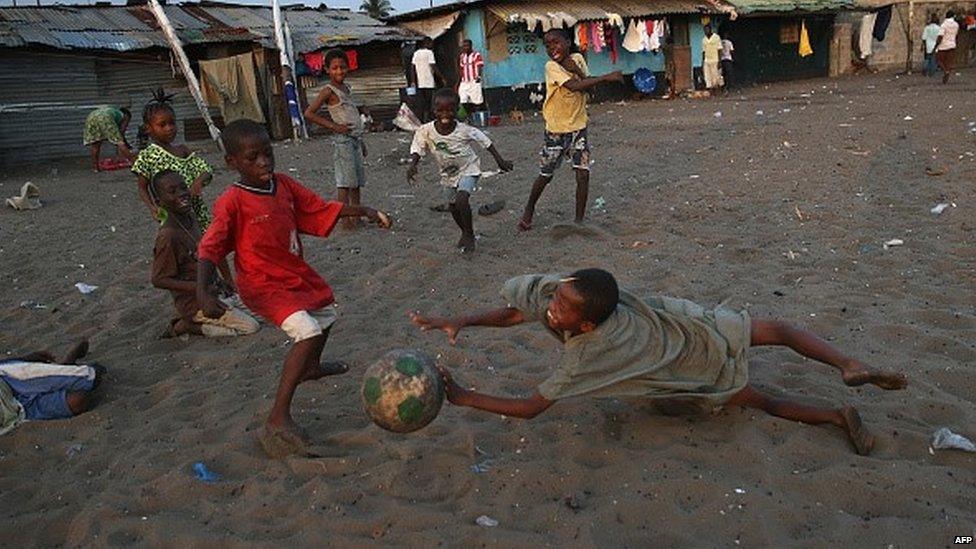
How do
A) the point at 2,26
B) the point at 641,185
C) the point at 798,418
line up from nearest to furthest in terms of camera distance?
1. the point at 798,418
2. the point at 641,185
3. the point at 2,26

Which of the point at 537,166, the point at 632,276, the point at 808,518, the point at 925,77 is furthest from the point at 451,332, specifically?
the point at 925,77

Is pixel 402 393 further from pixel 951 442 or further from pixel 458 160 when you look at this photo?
pixel 458 160

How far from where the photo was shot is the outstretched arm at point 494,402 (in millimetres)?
2758

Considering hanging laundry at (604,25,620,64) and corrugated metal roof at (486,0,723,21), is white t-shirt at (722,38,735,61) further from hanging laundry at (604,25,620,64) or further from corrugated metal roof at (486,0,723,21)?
hanging laundry at (604,25,620,64)

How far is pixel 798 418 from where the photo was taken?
296 centimetres

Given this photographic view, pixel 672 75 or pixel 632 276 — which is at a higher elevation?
pixel 672 75

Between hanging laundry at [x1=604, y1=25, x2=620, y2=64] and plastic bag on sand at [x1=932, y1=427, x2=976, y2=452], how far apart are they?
762 inches

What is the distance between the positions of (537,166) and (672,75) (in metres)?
13.9

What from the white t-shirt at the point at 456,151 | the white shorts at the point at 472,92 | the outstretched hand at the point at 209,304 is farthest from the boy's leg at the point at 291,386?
the white shorts at the point at 472,92

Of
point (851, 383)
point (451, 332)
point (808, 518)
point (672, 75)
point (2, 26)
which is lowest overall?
point (808, 518)

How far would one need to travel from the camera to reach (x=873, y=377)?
269 centimetres

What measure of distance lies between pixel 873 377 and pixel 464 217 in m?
3.74

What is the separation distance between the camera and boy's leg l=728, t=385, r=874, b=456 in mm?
2805

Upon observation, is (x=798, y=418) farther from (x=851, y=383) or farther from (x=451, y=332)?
(x=451, y=332)
